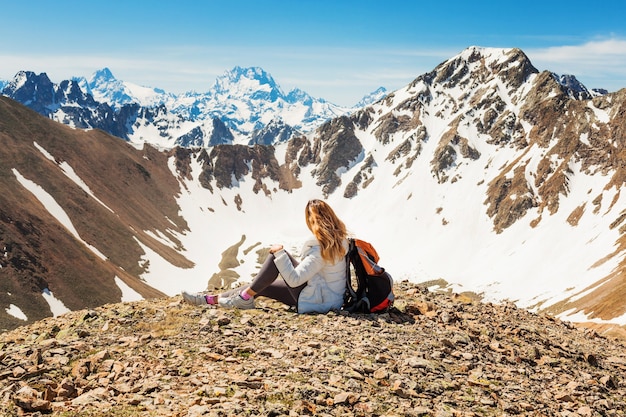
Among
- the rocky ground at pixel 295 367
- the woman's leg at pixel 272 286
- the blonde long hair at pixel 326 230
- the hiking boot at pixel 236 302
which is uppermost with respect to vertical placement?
the blonde long hair at pixel 326 230

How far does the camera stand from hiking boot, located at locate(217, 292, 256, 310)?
15547mm

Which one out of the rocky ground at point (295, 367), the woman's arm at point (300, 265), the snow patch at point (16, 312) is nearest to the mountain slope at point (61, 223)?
the snow patch at point (16, 312)

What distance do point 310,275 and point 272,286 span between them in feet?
6.31

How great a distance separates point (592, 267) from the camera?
120938 mm

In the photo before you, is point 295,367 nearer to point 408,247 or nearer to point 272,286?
point 272,286

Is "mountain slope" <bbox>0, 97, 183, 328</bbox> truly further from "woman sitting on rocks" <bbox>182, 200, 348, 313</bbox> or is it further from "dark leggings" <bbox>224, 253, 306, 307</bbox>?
"dark leggings" <bbox>224, 253, 306, 307</bbox>

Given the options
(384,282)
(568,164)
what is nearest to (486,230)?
(568,164)

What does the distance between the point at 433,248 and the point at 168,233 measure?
108 m

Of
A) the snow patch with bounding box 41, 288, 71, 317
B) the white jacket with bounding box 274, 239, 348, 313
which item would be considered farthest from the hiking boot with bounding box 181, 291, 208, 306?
the snow patch with bounding box 41, 288, 71, 317

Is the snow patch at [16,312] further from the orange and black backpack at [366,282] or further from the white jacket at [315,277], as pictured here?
the orange and black backpack at [366,282]

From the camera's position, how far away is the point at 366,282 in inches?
591

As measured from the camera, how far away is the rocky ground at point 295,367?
921cm

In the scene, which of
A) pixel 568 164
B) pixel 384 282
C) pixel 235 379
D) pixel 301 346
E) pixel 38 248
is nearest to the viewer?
pixel 235 379

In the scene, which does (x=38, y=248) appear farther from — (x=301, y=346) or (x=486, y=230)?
(x=486, y=230)
